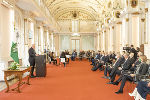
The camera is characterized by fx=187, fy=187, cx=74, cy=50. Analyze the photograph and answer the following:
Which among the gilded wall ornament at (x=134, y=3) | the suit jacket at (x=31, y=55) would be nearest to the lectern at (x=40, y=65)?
the suit jacket at (x=31, y=55)

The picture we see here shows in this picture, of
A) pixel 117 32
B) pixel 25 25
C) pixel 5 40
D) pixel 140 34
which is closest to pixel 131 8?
pixel 140 34

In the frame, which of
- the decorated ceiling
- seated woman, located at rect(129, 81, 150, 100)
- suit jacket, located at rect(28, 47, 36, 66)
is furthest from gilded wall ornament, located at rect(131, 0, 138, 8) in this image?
the decorated ceiling

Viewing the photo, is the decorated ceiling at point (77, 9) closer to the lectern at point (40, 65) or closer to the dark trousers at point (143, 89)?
the lectern at point (40, 65)

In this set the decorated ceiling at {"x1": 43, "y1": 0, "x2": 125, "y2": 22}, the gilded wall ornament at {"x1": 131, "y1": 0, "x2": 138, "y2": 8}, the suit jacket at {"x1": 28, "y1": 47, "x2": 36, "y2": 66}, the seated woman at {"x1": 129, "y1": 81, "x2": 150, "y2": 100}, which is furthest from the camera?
the decorated ceiling at {"x1": 43, "y1": 0, "x2": 125, "y2": 22}

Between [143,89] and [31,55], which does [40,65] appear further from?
[143,89]

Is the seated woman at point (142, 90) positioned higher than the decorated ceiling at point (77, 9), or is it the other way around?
the decorated ceiling at point (77, 9)

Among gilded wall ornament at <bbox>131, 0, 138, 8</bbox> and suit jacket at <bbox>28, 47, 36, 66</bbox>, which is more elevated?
gilded wall ornament at <bbox>131, 0, 138, 8</bbox>

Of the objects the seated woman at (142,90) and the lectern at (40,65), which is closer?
the seated woman at (142,90)

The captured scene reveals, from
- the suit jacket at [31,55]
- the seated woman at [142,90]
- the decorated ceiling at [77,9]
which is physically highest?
the decorated ceiling at [77,9]

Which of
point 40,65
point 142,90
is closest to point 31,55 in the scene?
point 40,65

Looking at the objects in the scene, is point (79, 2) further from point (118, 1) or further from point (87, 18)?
point (118, 1)

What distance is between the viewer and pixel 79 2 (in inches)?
1137

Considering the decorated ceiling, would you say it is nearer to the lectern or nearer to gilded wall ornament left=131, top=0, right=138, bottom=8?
gilded wall ornament left=131, top=0, right=138, bottom=8

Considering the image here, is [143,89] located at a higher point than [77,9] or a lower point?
lower
